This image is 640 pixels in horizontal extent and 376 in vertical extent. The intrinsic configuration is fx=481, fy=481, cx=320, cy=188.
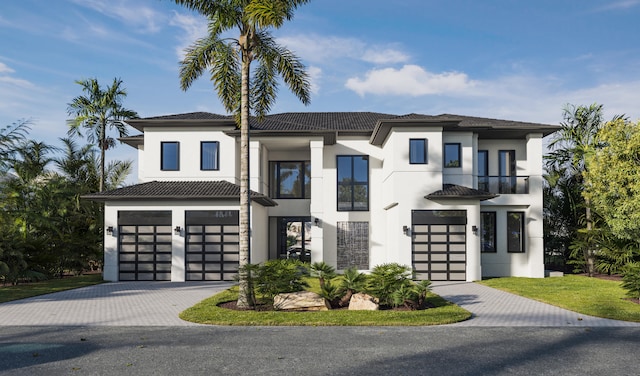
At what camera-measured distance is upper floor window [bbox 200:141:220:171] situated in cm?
2284

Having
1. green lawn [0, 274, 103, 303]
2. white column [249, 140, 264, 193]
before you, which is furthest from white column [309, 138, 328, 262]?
green lawn [0, 274, 103, 303]

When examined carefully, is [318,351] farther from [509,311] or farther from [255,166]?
[255,166]

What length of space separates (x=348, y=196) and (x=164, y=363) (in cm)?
1724

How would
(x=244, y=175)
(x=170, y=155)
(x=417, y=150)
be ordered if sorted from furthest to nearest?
(x=170, y=155) < (x=417, y=150) < (x=244, y=175)

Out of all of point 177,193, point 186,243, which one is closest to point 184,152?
point 177,193

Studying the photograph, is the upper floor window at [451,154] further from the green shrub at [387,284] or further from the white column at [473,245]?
the green shrub at [387,284]

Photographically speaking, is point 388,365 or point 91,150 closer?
point 388,365

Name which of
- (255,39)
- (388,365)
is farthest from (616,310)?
(255,39)

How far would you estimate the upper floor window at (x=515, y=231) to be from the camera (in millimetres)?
23047

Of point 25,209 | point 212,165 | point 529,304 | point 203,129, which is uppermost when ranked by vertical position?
point 203,129

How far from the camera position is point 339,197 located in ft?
79.2

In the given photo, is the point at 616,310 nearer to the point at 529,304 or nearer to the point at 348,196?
the point at 529,304

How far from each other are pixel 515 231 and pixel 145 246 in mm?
17077

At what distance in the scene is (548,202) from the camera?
25844 millimetres
